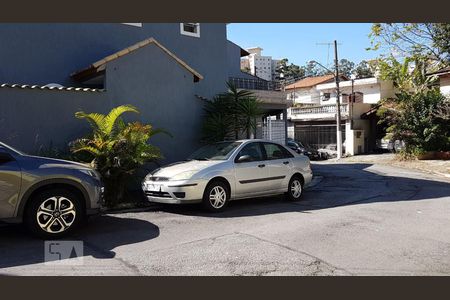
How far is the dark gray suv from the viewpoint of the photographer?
6191mm

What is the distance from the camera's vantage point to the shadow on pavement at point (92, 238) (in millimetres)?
5652

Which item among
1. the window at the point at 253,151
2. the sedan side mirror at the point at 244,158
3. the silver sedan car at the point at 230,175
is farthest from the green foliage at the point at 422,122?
Answer: the sedan side mirror at the point at 244,158

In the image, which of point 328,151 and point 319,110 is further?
point 319,110

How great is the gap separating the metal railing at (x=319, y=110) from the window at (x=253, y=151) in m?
24.9

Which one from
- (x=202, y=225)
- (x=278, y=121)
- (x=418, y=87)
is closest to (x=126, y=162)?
(x=202, y=225)

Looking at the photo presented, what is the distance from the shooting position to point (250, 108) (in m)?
13.1

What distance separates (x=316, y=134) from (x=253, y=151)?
2689 centimetres

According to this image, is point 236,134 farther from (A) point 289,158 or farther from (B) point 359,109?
(B) point 359,109

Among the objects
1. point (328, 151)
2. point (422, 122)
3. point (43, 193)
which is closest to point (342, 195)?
point (43, 193)

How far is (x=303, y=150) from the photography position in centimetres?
2953

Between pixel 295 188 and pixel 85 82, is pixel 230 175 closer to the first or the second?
pixel 295 188

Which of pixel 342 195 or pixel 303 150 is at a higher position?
pixel 303 150

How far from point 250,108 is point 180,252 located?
775cm

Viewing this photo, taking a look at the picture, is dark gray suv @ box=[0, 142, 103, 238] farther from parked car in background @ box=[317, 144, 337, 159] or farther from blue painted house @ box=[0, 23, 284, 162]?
parked car in background @ box=[317, 144, 337, 159]
